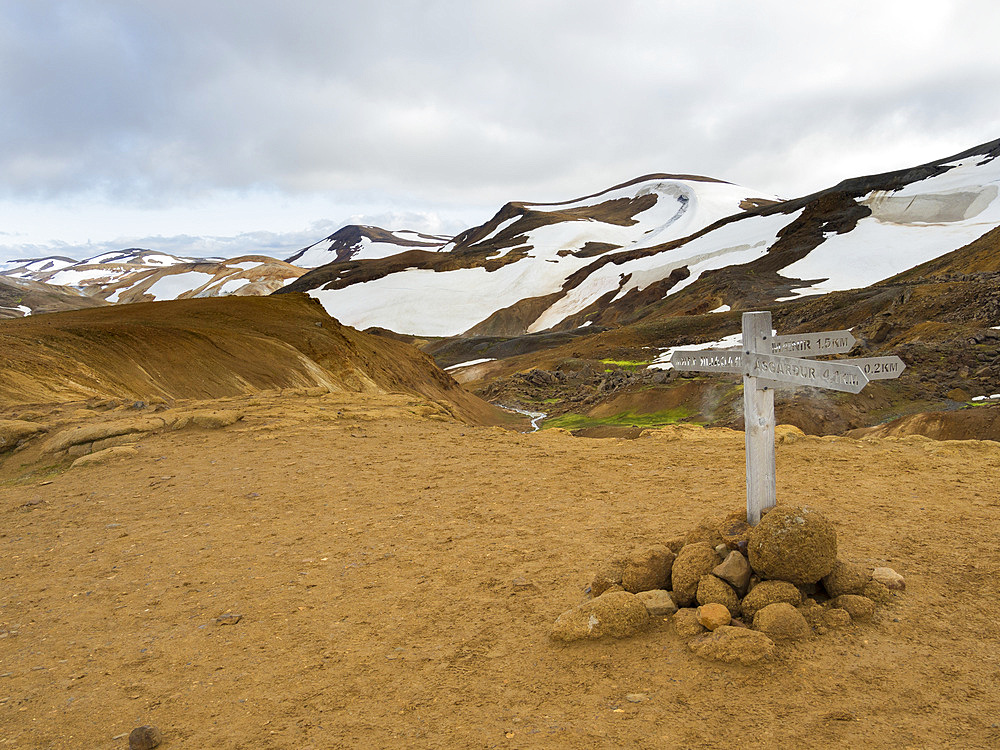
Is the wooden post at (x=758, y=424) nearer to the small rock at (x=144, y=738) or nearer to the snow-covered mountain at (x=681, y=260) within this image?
the small rock at (x=144, y=738)

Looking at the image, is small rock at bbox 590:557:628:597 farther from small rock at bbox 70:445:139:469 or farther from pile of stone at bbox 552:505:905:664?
small rock at bbox 70:445:139:469

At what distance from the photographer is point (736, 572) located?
5066 millimetres

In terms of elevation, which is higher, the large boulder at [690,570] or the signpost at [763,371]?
the signpost at [763,371]

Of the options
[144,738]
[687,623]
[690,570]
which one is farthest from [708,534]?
[144,738]

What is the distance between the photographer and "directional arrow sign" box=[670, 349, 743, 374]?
18.0 feet

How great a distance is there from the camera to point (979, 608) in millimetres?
→ 4973

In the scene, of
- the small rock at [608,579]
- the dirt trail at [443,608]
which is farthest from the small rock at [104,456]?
the small rock at [608,579]

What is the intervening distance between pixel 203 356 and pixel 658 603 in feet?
68.0

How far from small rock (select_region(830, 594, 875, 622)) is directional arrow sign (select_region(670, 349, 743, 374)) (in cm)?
196

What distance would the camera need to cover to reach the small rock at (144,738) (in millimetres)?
4125

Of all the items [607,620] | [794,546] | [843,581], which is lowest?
[607,620]

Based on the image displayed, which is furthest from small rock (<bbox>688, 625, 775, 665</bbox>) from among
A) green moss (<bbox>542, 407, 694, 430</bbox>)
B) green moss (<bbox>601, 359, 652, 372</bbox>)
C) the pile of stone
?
Answer: green moss (<bbox>601, 359, 652, 372</bbox>)

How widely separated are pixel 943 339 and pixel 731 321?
25235mm

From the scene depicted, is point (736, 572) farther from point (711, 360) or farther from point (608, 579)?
point (711, 360)
